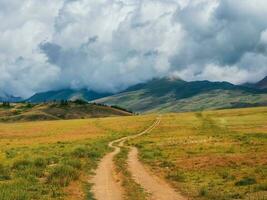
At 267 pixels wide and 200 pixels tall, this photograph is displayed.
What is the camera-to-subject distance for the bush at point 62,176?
34.3 meters

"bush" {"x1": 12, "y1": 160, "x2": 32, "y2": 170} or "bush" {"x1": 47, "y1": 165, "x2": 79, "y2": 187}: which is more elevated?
"bush" {"x1": 12, "y1": 160, "x2": 32, "y2": 170}

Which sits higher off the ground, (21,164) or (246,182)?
(21,164)

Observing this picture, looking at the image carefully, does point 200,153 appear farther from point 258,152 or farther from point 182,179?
point 182,179

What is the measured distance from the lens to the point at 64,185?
33469 millimetres

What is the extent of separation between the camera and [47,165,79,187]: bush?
34.3m

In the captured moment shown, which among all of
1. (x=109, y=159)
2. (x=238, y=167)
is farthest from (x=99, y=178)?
(x=109, y=159)

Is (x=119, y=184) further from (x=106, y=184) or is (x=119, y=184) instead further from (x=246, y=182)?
(x=246, y=182)

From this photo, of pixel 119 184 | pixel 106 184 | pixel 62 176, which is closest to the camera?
pixel 119 184

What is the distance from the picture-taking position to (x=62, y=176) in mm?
37031

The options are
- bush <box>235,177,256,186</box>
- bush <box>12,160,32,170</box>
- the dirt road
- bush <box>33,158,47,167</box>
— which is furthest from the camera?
bush <box>33,158,47,167</box>

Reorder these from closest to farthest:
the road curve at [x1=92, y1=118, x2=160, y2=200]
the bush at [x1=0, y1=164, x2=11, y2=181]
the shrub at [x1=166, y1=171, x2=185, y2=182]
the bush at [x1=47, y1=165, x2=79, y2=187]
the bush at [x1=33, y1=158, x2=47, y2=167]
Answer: the road curve at [x1=92, y1=118, x2=160, y2=200]
the bush at [x1=47, y1=165, x2=79, y2=187]
the bush at [x1=0, y1=164, x2=11, y2=181]
the shrub at [x1=166, y1=171, x2=185, y2=182]
the bush at [x1=33, y1=158, x2=47, y2=167]

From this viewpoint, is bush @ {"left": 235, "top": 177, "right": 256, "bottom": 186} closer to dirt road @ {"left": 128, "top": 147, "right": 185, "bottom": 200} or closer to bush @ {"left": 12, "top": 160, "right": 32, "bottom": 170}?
dirt road @ {"left": 128, "top": 147, "right": 185, "bottom": 200}

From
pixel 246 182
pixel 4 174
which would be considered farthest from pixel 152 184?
pixel 4 174

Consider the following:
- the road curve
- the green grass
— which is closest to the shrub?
the green grass
